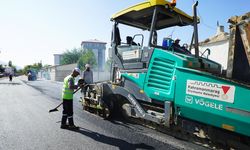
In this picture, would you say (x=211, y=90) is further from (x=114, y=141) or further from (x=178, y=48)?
(x=114, y=141)

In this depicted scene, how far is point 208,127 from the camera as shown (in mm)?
4043

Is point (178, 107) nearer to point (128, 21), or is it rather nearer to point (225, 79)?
point (225, 79)

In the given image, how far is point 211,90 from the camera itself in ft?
12.2

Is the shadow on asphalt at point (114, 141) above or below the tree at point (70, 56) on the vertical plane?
below

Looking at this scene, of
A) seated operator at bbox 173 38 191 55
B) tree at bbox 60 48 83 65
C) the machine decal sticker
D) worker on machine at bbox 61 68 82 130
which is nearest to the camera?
the machine decal sticker

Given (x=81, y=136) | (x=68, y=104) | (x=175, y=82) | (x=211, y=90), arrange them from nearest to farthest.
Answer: (x=211, y=90)
(x=175, y=82)
(x=81, y=136)
(x=68, y=104)

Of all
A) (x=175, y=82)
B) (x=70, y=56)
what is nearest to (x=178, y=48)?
(x=175, y=82)

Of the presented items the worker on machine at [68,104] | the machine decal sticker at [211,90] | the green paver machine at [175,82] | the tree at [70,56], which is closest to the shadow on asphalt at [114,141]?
the worker on machine at [68,104]

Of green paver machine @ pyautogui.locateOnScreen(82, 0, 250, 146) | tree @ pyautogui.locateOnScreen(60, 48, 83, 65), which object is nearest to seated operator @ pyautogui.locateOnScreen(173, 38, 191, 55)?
green paver machine @ pyautogui.locateOnScreen(82, 0, 250, 146)

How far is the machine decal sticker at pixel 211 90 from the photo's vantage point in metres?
3.52

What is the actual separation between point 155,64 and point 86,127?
2380mm

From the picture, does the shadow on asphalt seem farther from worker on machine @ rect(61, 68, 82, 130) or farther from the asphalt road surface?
worker on machine @ rect(61, 68, 82, 130)

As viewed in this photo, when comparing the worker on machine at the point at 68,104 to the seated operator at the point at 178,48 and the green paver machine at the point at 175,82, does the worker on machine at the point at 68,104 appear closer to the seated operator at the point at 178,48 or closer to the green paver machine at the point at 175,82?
the green paver machine at the point at 175,82

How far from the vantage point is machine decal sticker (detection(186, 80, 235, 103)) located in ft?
11.5
